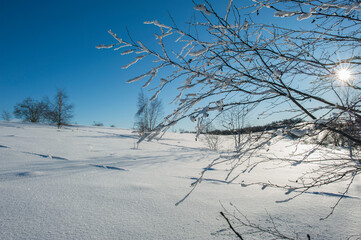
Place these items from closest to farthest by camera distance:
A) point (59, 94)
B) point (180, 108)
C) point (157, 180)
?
point (180, 108) → point (157, 180) → point (59, 94)

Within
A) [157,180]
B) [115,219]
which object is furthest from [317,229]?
[157,180]

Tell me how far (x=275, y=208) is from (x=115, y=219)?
1315 mm

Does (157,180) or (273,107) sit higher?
(273,107)

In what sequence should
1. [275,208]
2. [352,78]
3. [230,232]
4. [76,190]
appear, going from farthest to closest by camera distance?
[76,190] → [275,208] → [352,78] → [230,232]

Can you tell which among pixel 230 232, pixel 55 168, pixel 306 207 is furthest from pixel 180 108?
pixel 55 168

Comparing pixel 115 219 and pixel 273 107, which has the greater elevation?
pixel 273 107

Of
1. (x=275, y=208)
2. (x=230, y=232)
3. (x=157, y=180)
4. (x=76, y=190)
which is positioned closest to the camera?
(x=230, y=232)

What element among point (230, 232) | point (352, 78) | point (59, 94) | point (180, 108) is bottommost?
point (230, 232)

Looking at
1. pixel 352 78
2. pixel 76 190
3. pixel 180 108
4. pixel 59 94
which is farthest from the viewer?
pixel 59 94

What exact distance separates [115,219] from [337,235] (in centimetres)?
150

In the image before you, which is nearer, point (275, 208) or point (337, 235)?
point (337, 235)

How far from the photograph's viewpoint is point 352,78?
128cm

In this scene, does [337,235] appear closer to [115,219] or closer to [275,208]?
[275,208]

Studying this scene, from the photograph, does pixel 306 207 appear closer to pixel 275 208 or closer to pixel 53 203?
pixel 275 208
